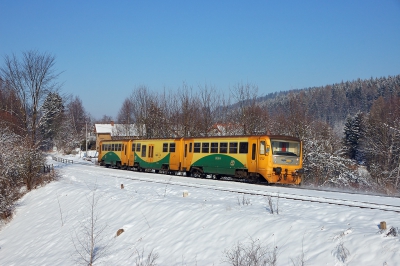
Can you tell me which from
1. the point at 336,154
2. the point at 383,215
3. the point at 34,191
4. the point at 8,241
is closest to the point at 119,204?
the point at 8,241

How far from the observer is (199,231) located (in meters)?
10.2

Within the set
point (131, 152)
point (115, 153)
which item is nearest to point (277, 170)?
point (131, 152)

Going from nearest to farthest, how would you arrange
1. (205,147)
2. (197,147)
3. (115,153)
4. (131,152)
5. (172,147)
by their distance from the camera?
(205,147), (197,147), (172,147), (131,152), (115,153)

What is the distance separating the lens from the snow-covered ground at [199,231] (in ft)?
25.5

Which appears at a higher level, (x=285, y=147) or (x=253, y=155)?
(x=285, y=147)

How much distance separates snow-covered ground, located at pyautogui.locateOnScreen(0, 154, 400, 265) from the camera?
7.77 meters

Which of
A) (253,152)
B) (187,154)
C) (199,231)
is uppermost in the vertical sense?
(253,152)

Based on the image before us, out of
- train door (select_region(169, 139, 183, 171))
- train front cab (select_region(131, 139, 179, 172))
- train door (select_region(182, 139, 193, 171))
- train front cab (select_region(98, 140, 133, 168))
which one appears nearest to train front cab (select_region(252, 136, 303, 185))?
train door (select_region(182, 139, 193, 171))

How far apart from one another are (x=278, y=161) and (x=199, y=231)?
1012 cm

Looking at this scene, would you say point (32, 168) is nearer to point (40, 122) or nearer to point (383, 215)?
point (40, 122)

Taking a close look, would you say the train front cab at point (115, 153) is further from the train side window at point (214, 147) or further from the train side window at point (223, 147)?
the train side window at point (223, 147)

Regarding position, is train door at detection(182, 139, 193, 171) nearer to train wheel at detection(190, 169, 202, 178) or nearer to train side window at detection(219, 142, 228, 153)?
train wheel at detection(190, 169, 202, 178)

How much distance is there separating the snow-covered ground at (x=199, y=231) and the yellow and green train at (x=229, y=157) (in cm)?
467

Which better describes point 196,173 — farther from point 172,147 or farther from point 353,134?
point 353,134
